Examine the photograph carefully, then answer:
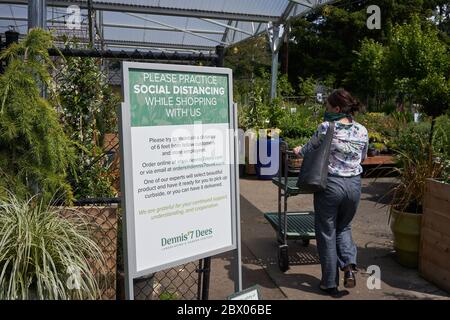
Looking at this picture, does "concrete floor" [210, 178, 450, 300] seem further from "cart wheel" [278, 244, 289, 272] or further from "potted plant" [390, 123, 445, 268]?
"potted plant" [390, 123, 445, 268]

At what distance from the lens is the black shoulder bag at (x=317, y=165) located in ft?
12.9

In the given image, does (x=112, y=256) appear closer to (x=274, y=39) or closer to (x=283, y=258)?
(x=283, y=258)

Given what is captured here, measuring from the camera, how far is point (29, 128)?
8.84ft

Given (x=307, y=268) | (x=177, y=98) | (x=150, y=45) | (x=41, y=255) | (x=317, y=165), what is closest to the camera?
(x=41, y=255)

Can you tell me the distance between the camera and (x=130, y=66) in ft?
7.63

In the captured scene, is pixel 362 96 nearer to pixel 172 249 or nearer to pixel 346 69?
pixel 346 69

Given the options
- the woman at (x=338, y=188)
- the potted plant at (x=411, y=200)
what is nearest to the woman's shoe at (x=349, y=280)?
the woman at (x=338, y=188)

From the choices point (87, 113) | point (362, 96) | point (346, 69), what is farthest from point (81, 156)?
point (346, 69)

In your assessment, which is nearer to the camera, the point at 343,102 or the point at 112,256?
the point at 112,256

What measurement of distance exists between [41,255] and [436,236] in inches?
125

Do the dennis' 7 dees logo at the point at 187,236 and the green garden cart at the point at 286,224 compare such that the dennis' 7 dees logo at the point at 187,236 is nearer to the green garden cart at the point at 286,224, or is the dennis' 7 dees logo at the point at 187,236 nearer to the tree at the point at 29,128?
the tree at the point at 29,128

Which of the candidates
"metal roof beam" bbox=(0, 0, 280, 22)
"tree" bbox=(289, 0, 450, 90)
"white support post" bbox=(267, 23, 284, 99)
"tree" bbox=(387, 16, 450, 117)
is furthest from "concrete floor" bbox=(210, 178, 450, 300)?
"tree" bbox=(289, 0, 450, 90)

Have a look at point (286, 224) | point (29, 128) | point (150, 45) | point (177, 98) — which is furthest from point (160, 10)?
point (177, 98)

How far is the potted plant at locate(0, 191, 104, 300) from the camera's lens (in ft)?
7.49
